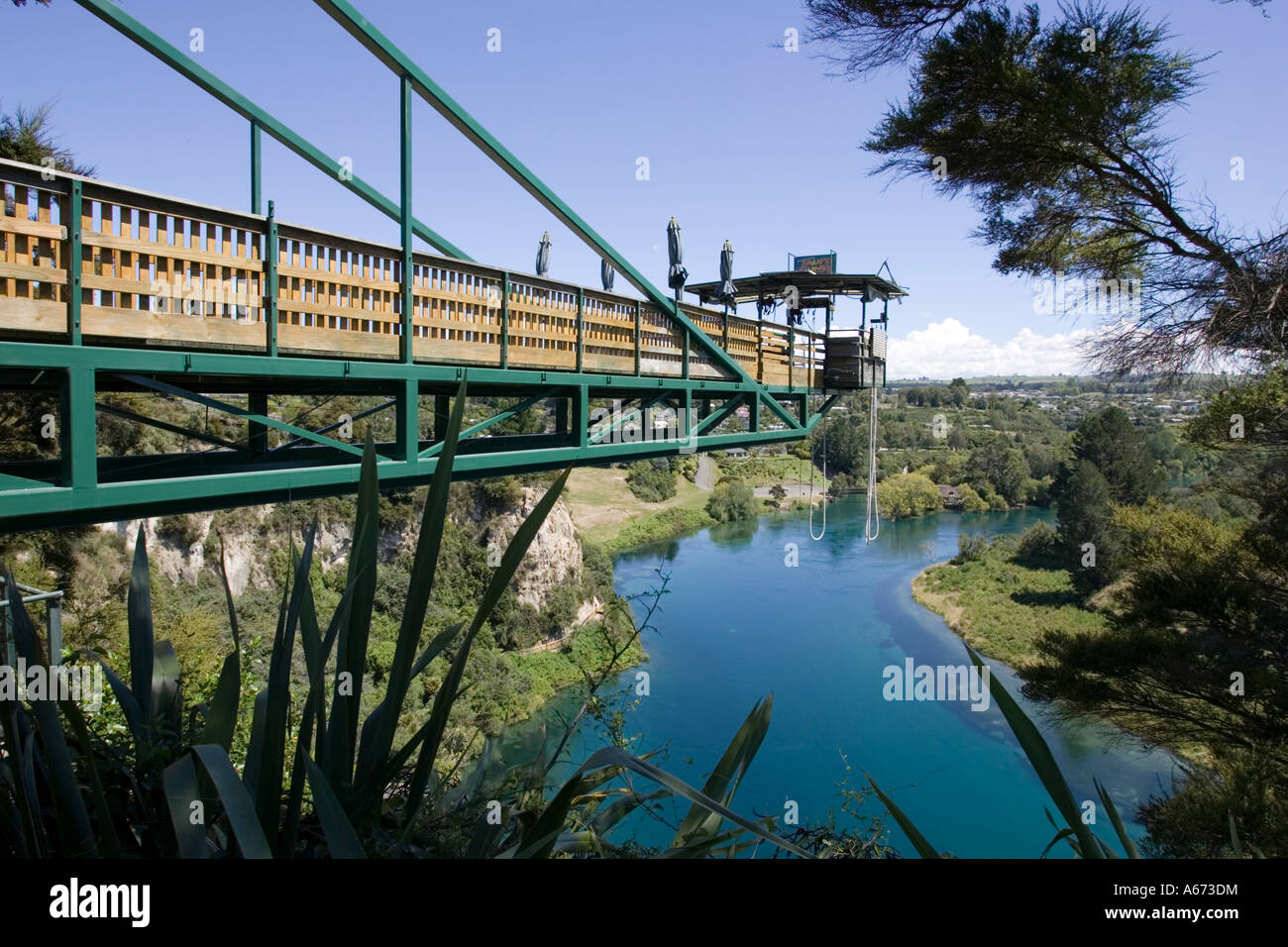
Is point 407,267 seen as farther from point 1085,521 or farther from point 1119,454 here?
point 1119,454

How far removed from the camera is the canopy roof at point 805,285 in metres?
8.72

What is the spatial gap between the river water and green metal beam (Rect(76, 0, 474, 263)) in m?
5.15

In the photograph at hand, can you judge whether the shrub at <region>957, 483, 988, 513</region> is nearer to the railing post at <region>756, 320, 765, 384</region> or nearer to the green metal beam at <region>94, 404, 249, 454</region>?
the railing post at <region>756, 320, 765, 384</region>

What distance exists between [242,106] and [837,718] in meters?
17.1

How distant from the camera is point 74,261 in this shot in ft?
9.55

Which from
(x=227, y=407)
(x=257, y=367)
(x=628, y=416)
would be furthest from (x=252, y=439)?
(x=628, y=416)

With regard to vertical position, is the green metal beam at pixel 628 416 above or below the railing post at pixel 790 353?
below

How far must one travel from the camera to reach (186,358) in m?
3.22

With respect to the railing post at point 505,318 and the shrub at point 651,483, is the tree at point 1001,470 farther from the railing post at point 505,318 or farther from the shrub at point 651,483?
the railing post at point 505,318

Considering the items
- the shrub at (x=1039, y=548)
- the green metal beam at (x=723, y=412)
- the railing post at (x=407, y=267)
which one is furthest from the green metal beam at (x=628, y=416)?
the shrub at (x=1039, y=548)

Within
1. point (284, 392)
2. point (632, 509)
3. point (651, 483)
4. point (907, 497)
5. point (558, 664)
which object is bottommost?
point (558, 664)

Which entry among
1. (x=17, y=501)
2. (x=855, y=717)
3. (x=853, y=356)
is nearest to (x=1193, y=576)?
(x=853, y=356)

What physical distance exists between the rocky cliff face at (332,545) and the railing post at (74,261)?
318 centimetres
